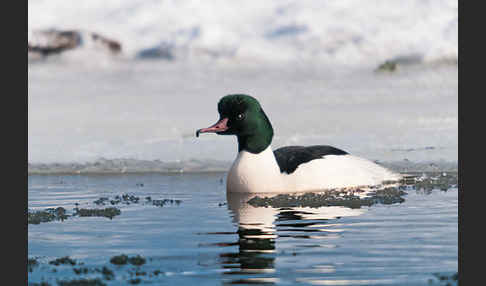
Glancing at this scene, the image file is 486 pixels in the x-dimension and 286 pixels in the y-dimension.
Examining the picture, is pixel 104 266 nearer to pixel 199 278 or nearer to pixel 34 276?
pixel 34 276

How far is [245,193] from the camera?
19.7m

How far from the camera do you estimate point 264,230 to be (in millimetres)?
12344

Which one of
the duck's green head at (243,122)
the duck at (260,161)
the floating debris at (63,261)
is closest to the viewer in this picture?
the floating debris at (63,261)

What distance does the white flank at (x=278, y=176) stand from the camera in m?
19.5

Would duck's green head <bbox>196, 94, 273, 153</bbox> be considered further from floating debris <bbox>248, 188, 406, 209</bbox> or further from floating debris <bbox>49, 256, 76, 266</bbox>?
floating debris <bbox>49, 256, 76, 266</bbox>

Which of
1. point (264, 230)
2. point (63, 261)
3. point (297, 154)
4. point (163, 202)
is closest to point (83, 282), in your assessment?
point (63, 261)

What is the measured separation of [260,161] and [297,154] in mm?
1432

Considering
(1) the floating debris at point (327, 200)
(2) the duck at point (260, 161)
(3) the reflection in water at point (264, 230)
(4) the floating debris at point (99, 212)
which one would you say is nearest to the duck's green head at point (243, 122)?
(2) the duck at point (260, 161)

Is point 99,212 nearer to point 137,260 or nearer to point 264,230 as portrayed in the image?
point 264,230

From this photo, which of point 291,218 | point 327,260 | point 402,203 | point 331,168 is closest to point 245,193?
point 331,168

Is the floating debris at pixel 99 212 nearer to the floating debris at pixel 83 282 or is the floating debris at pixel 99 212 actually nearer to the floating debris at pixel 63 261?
the floating debris at pixel 63 261

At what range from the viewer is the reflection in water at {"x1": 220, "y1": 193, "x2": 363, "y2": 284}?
9.00 m

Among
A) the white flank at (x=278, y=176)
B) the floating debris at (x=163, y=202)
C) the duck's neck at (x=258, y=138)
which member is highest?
the duck's neck at (x=258, y=138)

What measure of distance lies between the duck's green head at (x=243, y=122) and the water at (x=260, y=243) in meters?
2.38
